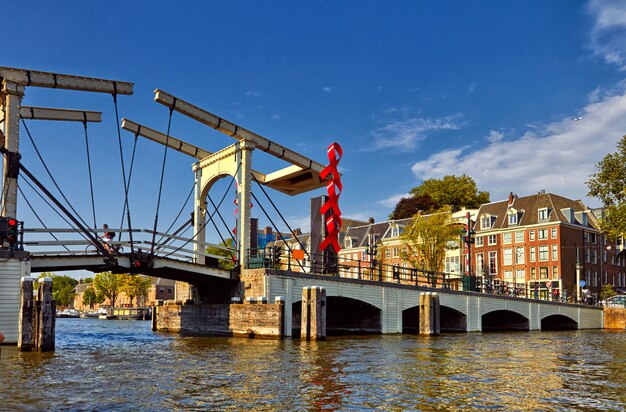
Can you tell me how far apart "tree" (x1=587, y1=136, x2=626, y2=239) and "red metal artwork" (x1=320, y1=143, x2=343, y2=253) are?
71.6ft

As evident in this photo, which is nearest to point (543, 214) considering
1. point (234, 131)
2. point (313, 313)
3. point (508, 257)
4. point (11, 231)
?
point (508, 257)

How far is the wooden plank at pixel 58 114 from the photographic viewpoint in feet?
83.7

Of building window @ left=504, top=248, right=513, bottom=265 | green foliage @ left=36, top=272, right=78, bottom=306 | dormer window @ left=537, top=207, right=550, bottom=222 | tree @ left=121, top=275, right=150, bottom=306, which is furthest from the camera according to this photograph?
green foliage @ left=36, top=272, right=78, bottom=306

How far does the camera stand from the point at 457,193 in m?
80.3

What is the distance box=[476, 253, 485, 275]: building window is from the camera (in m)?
71.3

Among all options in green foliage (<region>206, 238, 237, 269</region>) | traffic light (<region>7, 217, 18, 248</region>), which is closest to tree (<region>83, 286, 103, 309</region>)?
green foliage (<region>206, 238, 237, 269</region>)

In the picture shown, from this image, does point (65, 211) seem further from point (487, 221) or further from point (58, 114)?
point (487, 221)

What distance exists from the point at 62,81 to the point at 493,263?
185ft

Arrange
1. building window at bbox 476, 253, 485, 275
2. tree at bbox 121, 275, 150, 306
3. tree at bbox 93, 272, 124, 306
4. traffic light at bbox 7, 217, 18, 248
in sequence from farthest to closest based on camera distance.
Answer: tree at bbox 93, 272, 124, 306
tree at bbox 121, 275, 150, 306
building window at bbox 476, 253, 485, 275
traffic light at bbox 7, 217, 18, 248

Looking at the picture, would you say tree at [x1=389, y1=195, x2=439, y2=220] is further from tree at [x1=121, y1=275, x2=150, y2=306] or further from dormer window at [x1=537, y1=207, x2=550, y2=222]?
tree at [x1=121, y1=275, x2=150, y2=306]

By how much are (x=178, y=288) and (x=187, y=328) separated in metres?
→ 2.51

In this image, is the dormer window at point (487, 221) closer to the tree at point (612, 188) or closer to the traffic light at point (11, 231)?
the tree at point (612, 188)

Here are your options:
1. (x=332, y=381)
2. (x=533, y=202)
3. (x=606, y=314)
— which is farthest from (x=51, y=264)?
(x=533, y=202)

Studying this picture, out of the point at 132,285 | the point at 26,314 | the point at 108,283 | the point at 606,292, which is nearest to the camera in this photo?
the point at 26,314
